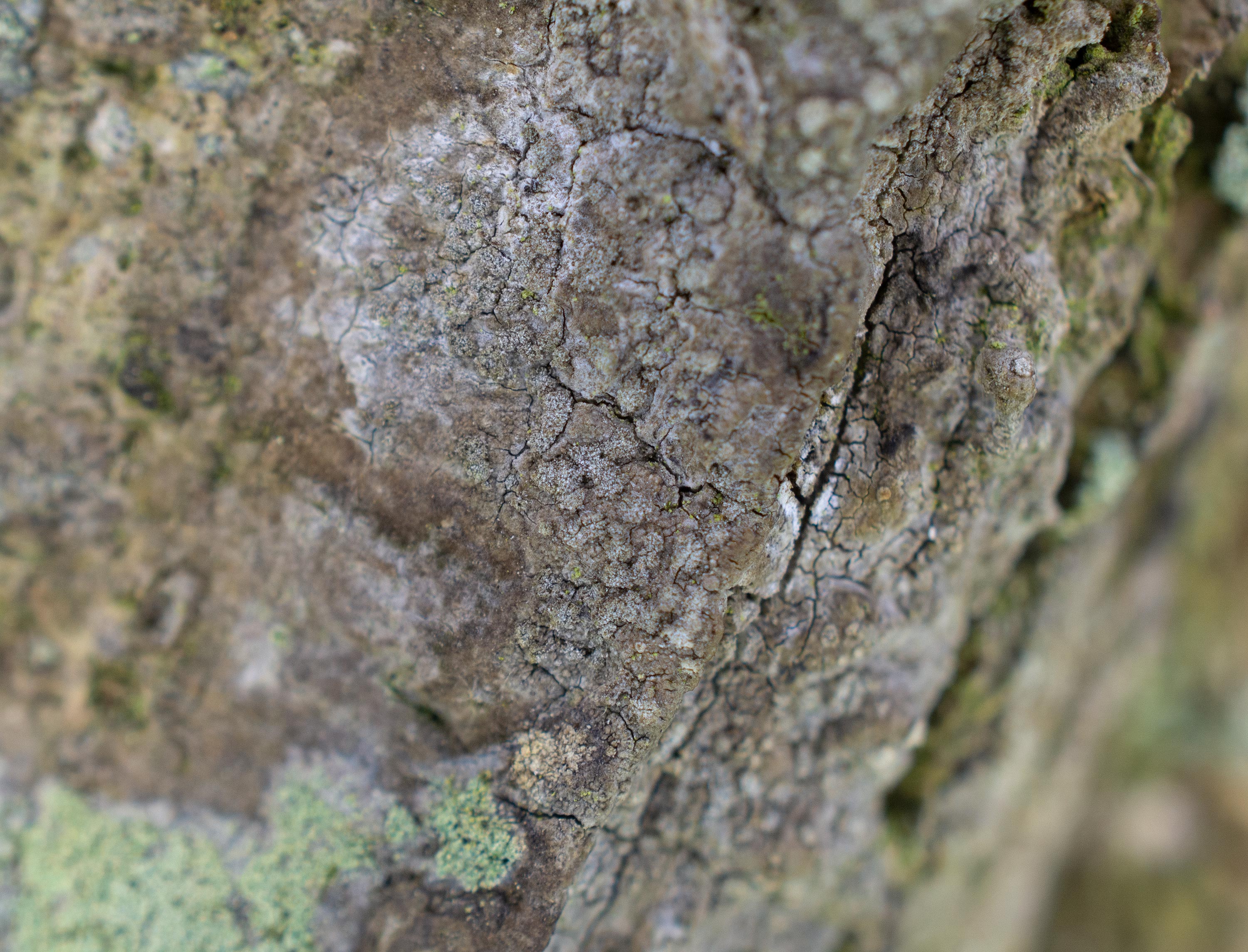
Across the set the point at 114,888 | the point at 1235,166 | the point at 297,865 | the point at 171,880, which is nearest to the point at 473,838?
the point at 297,865

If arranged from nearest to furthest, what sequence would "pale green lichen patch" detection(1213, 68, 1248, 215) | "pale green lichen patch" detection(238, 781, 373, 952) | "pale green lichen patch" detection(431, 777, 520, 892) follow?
"pale green lichen patch" detection(431, 777, 520, 892), "pale green lichen patch" detection(238, 781, 373, 952), "pale green lichen patch" detection(1213, 68, 1248, 215)

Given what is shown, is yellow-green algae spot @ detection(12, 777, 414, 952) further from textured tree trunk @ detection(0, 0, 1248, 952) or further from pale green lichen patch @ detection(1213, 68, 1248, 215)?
pale green lichen patch @ detection(1213, 68, 1248, 215)

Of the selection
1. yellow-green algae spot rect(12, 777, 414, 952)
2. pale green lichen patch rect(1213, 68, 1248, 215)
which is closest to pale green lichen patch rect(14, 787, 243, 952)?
yellow-green algae spot rect(12, 777, 414, 952)

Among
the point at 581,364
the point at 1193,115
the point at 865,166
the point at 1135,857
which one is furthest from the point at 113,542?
the point at 1135,857

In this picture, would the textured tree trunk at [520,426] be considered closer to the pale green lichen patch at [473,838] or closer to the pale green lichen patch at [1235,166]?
the pale green lichen patch at [473,838]

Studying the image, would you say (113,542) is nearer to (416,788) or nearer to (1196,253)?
(416,788)

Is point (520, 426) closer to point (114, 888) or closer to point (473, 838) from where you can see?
point (473, 838)

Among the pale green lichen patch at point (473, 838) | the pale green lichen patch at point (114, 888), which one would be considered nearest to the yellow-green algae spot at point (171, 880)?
the pale green lichen patch at point (114, 888)
